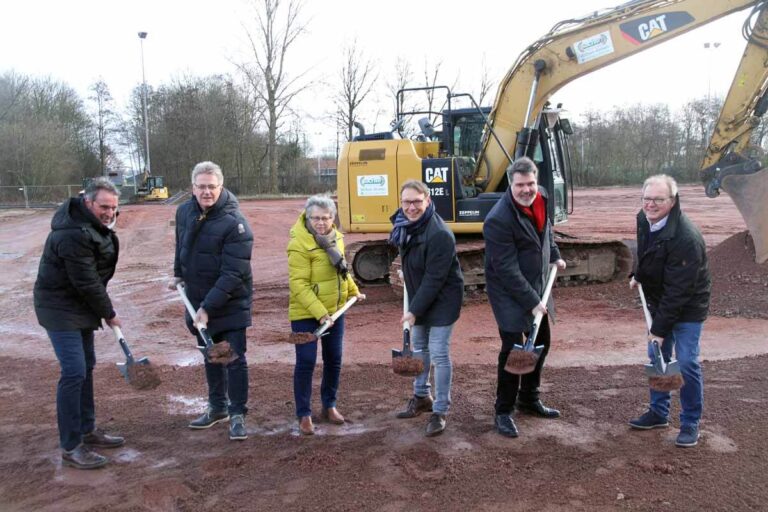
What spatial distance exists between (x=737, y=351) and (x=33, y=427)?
255 inches

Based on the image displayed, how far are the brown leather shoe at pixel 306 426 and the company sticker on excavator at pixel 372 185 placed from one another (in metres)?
5.48

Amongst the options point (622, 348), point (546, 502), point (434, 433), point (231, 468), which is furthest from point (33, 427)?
point (622, 348)

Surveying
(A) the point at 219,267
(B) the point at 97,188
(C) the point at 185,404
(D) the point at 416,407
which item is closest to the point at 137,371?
(A) the point at 219,267

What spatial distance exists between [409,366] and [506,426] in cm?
79

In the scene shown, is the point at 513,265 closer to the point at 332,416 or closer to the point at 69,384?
the point at 332,416

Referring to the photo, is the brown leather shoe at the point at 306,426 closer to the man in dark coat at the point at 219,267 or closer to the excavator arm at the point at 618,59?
the man in dark coat at the point at 219,267

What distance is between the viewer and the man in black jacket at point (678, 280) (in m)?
4.17

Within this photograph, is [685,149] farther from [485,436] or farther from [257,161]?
[485,436]

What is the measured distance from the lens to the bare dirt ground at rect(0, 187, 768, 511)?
3764 mm

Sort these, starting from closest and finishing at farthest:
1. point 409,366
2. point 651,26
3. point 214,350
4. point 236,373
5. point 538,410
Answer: point 214,350 → point 409,366 → point 236,373 → point 538,410 → point 651,26

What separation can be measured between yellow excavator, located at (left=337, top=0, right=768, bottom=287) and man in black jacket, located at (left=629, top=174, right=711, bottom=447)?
5079mm

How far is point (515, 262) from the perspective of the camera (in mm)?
4457

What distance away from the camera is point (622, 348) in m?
7.00

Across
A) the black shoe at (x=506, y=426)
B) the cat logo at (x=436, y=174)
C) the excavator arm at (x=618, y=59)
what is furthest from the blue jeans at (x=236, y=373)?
the excavator arm at (x=618, y=59)
